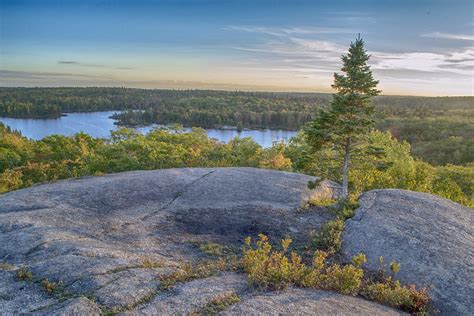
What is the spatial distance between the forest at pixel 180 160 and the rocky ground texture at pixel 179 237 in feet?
10.7

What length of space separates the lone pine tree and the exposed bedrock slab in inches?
82.6

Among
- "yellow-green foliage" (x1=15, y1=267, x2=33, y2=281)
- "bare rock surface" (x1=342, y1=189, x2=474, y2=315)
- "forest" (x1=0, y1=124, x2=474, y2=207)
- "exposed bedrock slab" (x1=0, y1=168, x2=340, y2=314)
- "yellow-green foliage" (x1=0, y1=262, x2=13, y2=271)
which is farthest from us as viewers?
"forest" (x1=0, y1=124, x2=474, y2=207)

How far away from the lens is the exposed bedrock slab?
7242 mm

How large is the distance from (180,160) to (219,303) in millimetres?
22934

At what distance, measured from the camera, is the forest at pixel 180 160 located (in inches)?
844

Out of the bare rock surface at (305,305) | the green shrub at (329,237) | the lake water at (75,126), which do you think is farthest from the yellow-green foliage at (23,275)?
the lake water at (75,126)

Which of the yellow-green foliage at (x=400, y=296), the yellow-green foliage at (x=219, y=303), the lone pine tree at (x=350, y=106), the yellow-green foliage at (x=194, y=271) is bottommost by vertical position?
the yellow-green foliage at (x=400, y=296)

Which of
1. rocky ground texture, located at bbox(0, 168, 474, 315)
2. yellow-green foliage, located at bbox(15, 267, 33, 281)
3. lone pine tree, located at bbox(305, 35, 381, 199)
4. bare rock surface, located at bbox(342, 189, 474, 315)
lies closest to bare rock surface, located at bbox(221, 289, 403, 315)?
rocky ground texture, located at bbox(0, 168, 474, 315)

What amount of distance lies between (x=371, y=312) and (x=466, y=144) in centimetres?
7720

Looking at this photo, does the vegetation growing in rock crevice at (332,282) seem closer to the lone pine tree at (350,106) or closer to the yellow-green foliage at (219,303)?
the yellow-green foliage at (219,303)

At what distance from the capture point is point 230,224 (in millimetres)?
11609

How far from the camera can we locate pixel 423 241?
10.4 meters

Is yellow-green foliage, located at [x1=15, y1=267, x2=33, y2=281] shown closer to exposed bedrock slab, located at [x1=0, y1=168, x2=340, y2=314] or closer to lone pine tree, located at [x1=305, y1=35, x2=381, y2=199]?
exposed bedrock slab, located at [x1=0, y1=168, x2=340, y2=314]

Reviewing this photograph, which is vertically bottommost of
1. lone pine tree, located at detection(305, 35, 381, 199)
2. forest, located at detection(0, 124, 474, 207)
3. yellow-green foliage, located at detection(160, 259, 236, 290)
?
forest, located at detection(0, 124, 474, 207)
